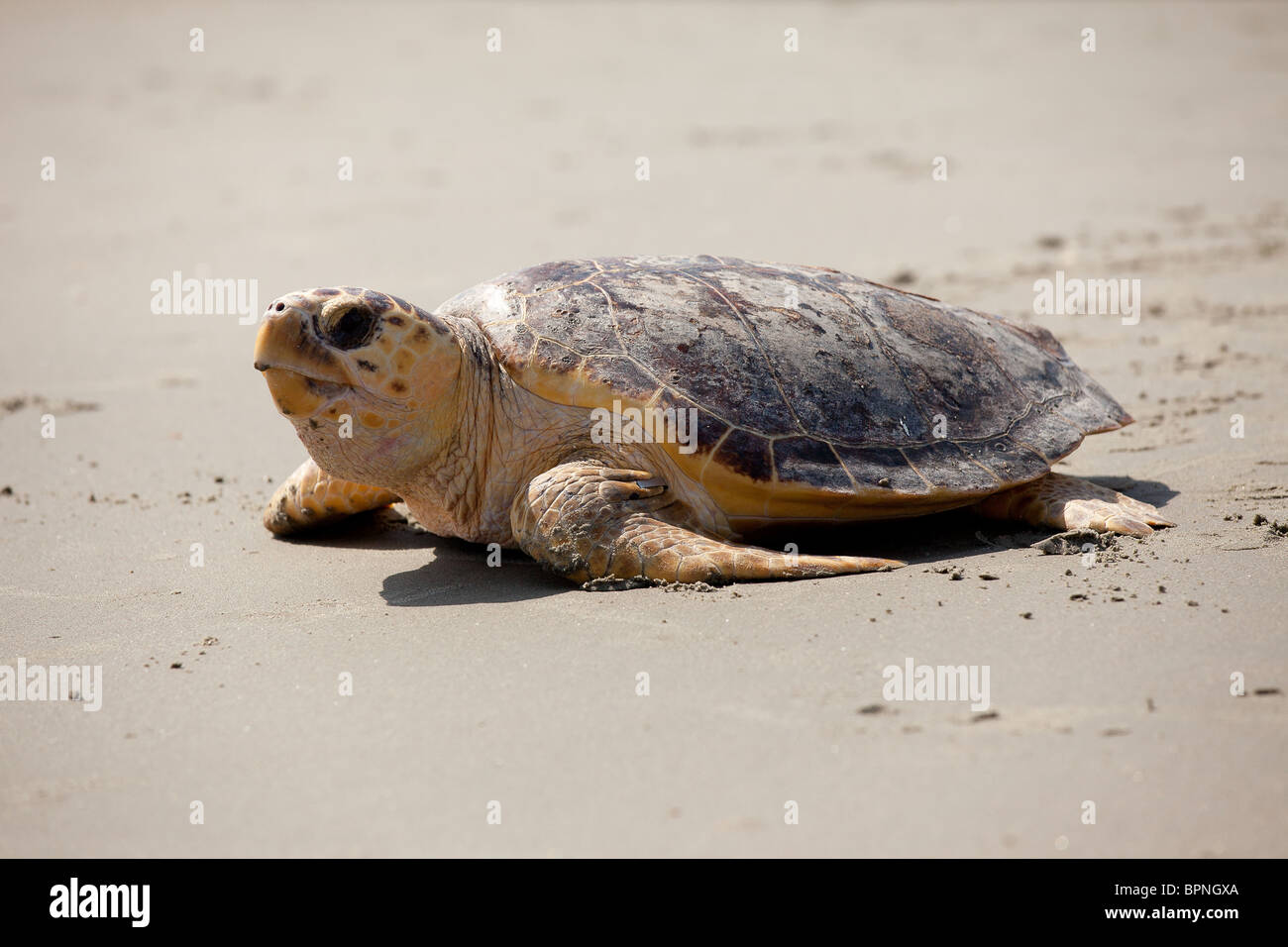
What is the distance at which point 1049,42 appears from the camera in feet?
46.8

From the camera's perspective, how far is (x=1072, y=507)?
3873 millimetres

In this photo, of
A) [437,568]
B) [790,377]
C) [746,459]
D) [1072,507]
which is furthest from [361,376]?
[1072,507]

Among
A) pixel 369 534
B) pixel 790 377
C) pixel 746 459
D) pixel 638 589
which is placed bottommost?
pixel 638 589

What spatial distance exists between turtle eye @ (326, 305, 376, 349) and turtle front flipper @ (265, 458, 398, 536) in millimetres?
708

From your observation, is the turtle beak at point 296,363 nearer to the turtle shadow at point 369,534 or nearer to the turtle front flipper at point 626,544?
the turtle front flipper at point 626,544

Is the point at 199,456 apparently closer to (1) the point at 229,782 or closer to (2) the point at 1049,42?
(1) the point at 229,782

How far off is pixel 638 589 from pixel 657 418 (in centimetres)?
53

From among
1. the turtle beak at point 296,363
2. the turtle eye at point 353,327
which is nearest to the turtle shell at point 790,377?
the turtle eye at point 353,327

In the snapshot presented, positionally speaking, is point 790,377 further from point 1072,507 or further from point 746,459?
point 1072,507

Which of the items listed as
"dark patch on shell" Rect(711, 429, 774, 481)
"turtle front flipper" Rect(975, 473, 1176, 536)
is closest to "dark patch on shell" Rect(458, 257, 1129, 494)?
"dark patch on shell" Rect(711, 429, 774, 481)

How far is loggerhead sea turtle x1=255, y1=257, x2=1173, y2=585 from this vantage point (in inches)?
141

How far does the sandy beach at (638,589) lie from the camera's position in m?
2.36

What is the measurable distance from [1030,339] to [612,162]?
6332 mm
